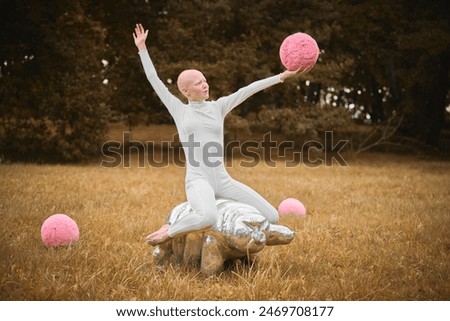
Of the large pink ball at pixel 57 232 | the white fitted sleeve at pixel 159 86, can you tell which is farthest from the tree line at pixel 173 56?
the white fitted sleeve at pixel 159 86

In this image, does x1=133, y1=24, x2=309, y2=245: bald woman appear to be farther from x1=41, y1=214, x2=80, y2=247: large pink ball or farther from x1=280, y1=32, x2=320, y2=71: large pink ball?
x1=41, y1=214, x2=80, y2=247: large pink ball

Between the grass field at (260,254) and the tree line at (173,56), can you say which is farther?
the tree line at (173,56)

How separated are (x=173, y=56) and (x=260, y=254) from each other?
11.6m

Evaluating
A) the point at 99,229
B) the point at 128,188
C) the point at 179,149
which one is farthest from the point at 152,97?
the point at 99,229

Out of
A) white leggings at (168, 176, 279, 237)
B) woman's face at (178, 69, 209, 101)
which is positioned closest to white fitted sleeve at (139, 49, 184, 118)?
woman's face at (178, 69, 209, 101)

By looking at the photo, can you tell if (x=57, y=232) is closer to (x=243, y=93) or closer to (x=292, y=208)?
(x=243, y=93)

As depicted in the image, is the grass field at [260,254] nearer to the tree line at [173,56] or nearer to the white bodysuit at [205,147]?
the white bodysuit at [205,147]

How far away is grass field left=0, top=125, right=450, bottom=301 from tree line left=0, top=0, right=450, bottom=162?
378 cm

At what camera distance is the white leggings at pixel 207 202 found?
3922 millimetres

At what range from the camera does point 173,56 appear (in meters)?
15.6

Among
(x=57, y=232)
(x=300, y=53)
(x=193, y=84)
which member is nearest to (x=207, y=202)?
(x=193, y=84)

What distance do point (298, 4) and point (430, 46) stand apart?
4.48 m

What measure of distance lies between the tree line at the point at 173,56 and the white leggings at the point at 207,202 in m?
10.6
